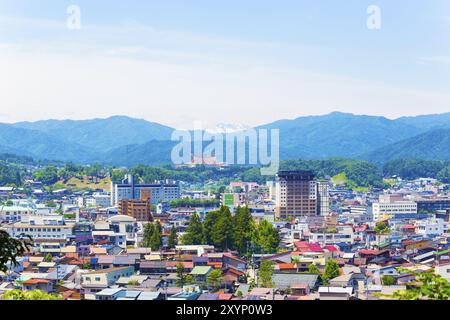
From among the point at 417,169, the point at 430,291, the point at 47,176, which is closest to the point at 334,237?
the point at 430,291

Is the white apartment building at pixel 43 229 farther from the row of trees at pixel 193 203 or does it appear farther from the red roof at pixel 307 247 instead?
the row of trees at pixel 193 203

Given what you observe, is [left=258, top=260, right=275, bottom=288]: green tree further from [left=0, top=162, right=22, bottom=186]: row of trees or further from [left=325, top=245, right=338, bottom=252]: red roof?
[left=0, top=162, right=22, bottom=186]: row of trees

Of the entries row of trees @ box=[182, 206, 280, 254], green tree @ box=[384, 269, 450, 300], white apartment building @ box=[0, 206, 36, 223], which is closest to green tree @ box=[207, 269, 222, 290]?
row of trees @ box=[182, 206, 280, 254]

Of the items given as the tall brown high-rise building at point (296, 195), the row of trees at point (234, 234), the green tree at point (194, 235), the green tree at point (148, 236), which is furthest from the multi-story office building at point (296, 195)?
the row of trees at point (234, 234)
